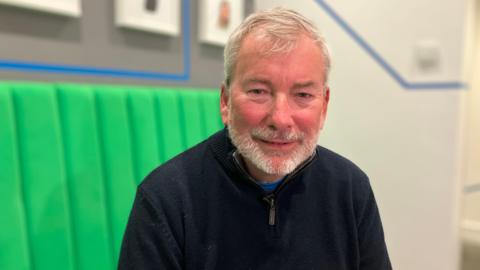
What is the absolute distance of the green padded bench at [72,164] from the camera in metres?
1.29

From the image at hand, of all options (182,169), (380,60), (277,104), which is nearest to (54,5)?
(182,169)

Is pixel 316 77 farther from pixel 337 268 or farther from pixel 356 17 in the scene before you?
pixel 356 17

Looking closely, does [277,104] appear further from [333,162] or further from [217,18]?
[217,18]

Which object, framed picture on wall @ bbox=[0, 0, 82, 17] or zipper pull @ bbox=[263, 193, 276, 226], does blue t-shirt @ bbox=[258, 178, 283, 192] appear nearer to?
zipper pull @ bbox=[263, 193, 276, 226]

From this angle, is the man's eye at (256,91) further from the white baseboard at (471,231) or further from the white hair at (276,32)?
the white baseboard at (471,231)

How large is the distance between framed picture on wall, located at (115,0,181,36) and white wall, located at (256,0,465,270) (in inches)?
35.1

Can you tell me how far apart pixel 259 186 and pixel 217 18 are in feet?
4.45

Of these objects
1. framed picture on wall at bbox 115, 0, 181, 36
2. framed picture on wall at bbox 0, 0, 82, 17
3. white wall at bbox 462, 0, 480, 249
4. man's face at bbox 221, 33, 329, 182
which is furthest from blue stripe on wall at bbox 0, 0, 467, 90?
white wall at bbox 462, 0, 480, 249

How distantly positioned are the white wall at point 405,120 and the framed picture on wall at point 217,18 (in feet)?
1.64

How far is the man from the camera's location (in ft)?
3.63

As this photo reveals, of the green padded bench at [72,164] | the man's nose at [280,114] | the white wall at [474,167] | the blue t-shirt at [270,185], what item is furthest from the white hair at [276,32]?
the white wall at [474,167]

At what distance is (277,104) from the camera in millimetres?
1114

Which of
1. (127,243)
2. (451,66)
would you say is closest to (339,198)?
(127,243)

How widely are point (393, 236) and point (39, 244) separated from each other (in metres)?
1.74
